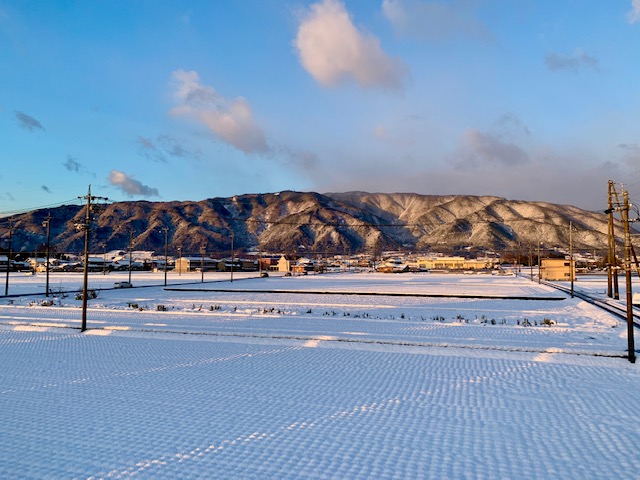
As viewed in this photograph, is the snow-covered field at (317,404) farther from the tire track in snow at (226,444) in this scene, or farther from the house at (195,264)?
the house at (195,264)

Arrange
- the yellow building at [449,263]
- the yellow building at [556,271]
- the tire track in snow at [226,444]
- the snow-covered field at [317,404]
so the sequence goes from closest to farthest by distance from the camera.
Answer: the tire track in snow at [226,444]
the snow-covered field at [317,404]
the yellow building at [556,271]
the yellow building at [449,263]

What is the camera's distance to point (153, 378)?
39.8 ft

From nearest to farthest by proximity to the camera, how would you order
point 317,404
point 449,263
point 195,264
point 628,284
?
point 317,404 → point 628,284 → point 195,264 → point 449,263

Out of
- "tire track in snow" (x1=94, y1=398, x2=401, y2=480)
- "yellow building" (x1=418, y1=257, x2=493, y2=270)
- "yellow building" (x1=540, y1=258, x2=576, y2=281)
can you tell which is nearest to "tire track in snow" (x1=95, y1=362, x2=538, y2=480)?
"tire track in snow" (x1=94, y1=398, x2=401, y2=480)

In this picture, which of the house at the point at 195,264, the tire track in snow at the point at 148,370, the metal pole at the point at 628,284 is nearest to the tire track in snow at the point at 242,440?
the tire track in snow at the point at 148,370

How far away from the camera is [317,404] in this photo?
991cm

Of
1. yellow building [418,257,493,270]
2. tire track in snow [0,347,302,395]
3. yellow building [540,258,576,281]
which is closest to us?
tire track in snow [0,347,302,395]

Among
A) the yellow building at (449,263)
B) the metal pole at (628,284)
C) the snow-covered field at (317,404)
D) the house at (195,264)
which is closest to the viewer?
the snow-covered field at (317,404)

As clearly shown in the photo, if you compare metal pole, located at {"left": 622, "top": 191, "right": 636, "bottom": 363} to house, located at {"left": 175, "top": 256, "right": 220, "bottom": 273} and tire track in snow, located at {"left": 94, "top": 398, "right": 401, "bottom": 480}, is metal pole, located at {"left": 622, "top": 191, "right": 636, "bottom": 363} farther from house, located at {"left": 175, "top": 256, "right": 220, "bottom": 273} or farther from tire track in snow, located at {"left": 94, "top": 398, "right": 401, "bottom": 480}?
house, located at {"left": 175, "top": 256, "right": 220, "bottom": 273}

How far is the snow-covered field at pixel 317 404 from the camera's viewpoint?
6.80 m

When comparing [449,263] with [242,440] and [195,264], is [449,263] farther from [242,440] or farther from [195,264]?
[242,440]

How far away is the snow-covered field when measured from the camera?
22.3 feet

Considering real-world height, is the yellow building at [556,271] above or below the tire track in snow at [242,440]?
above

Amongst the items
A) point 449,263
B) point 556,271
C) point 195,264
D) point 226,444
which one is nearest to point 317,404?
point 226,444
